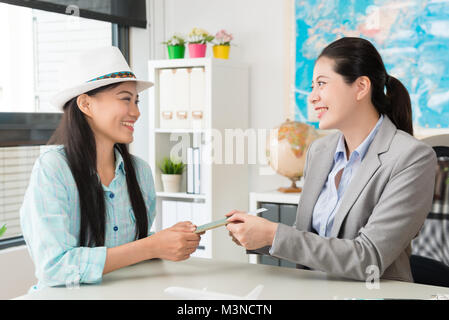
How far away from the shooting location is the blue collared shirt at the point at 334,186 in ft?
Answer: 5.27

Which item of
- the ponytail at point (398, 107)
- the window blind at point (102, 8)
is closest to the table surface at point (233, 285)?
the ponytail at point (398, 107)

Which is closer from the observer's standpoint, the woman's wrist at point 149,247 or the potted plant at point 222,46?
the woman's wrist at point 149,247

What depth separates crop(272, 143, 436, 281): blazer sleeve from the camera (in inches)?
53.2

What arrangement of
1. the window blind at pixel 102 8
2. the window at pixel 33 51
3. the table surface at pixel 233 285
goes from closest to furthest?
1. the table surface at pixel 233 285
2. the window at pixel 33 51
3. the window blind at pixel 102 8

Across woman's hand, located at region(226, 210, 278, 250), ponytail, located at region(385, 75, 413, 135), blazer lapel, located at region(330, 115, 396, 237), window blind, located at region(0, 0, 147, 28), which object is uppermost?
window blind, located at region(0, 0, 147, 28)

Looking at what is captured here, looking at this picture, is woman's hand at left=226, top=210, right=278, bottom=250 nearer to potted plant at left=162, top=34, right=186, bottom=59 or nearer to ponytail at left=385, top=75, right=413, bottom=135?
ponytail at left=385, top=75, right=413, bottom=135

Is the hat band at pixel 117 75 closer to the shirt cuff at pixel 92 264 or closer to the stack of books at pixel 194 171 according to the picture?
the shirt cuff at pixel 92 264

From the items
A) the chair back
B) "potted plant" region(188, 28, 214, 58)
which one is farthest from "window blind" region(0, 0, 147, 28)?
the chair back

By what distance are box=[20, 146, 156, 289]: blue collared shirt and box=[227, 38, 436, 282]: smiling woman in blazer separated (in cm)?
38

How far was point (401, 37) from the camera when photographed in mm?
2982

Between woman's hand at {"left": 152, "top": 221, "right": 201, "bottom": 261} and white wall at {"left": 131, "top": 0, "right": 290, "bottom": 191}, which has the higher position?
white wall at {"left": 131, "top": 0, "right": 290, "bottom": 191}

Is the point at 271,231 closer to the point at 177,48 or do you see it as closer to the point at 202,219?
the point at 202,219

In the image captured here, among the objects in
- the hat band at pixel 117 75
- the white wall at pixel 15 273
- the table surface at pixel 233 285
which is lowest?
the white wall at pixel 15 273
